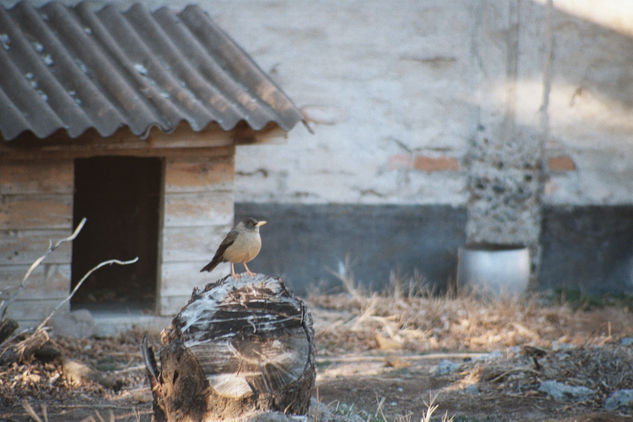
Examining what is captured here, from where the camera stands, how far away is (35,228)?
6.88 meters

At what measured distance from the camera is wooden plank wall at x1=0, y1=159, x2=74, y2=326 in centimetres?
679

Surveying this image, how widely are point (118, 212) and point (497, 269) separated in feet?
16.1

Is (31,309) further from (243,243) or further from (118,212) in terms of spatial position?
(118,212)

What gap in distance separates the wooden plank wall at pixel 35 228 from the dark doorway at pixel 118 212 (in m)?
2.50

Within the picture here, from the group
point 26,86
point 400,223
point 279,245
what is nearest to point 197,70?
point 26,86

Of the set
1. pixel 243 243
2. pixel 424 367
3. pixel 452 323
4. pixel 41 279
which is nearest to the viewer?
pixel 243 243

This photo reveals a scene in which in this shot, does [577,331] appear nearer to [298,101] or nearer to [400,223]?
[400,223]

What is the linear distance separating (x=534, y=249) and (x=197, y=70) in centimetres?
Answer: 501

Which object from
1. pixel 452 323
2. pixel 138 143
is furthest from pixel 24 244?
pixel 452 323

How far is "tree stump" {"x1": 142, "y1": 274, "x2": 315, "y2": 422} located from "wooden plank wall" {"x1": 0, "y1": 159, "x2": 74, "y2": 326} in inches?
133

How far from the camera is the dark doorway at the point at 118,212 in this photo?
9.59 meters

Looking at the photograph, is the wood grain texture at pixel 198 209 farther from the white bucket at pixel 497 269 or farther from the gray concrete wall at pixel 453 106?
the white bucket at pixel 497 269

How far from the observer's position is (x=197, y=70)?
7.59 meters

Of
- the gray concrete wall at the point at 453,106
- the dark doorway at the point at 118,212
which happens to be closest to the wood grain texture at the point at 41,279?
the dark doorway at the point at 118,212
